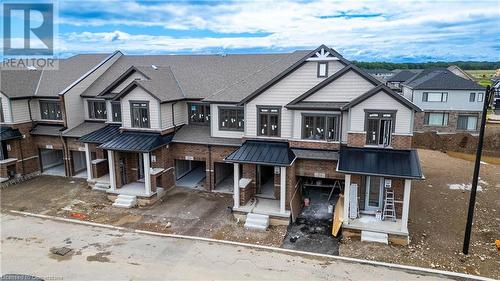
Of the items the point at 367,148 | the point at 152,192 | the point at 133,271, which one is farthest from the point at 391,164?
the point at 152,192

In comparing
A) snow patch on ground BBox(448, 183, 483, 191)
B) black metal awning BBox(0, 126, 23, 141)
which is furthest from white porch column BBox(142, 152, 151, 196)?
snow patch on ground BBox(448, 183, 483, 191)

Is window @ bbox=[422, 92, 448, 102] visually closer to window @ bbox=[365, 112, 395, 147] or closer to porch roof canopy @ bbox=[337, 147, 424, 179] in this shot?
porch roof canopy @ bbox=[337, 147, 424, 179]

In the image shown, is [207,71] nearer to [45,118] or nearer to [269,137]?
[269,137]

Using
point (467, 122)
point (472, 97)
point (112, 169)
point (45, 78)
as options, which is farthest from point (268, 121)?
point (472, 97)

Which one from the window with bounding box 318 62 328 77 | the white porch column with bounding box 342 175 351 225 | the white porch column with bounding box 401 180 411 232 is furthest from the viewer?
the window with bounding box 318 62 328 77

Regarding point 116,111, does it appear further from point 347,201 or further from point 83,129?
point 347,201

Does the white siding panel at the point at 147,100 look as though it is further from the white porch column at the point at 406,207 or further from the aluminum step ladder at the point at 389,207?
the white porch column at the point at 406,207
